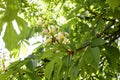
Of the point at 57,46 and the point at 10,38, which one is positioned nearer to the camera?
the point at 10,38

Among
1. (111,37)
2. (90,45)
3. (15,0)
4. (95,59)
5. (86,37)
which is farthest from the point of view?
(111,37)

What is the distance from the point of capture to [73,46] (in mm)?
1533

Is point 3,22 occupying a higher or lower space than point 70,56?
higher

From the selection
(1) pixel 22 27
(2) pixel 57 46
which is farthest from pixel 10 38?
(2) pixel 57 46

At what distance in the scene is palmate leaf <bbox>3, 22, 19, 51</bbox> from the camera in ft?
3.25

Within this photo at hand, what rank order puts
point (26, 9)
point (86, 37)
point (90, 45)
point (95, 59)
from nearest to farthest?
1. point (95, 59)
2. point (90, 45)
3. point (86, 37)
4. point (26, 9)

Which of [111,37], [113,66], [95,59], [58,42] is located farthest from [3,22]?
[111,37]

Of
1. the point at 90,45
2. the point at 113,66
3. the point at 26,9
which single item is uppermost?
the point at 26,9

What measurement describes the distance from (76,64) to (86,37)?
0.65 feet

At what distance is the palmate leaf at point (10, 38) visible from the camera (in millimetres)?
990

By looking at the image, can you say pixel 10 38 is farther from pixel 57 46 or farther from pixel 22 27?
pixel 57 46

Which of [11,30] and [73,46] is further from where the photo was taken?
[73,46]

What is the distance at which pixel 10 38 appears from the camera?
1002mm

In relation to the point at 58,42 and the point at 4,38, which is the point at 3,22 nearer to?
the point at 4,38
